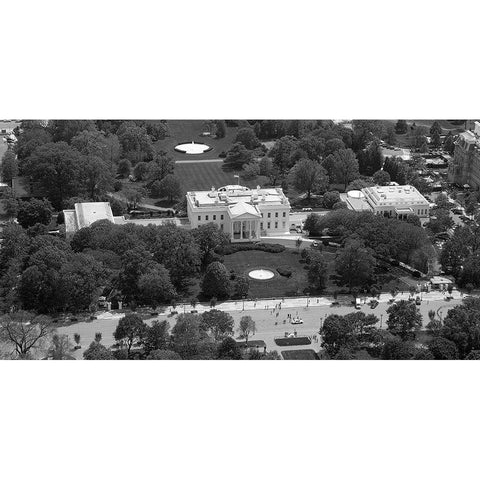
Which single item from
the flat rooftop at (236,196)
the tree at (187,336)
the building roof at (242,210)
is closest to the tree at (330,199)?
the flat rooftop at (236,196)

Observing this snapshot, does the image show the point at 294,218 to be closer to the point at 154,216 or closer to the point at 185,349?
the point at 154,216

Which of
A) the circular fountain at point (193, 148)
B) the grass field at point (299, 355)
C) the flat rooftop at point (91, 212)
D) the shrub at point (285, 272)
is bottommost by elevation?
the grass field at point (299, 355)

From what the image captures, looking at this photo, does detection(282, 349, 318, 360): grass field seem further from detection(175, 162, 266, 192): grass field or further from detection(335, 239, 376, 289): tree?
detection(175, 162, 266, 192): grass field

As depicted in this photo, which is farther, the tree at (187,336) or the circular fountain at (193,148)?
the circular fountain at (193,148)

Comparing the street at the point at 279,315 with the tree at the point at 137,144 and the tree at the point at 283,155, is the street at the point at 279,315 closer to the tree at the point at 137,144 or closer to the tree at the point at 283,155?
the tree at the point at 283,155

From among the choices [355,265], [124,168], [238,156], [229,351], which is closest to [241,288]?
[355,265]
